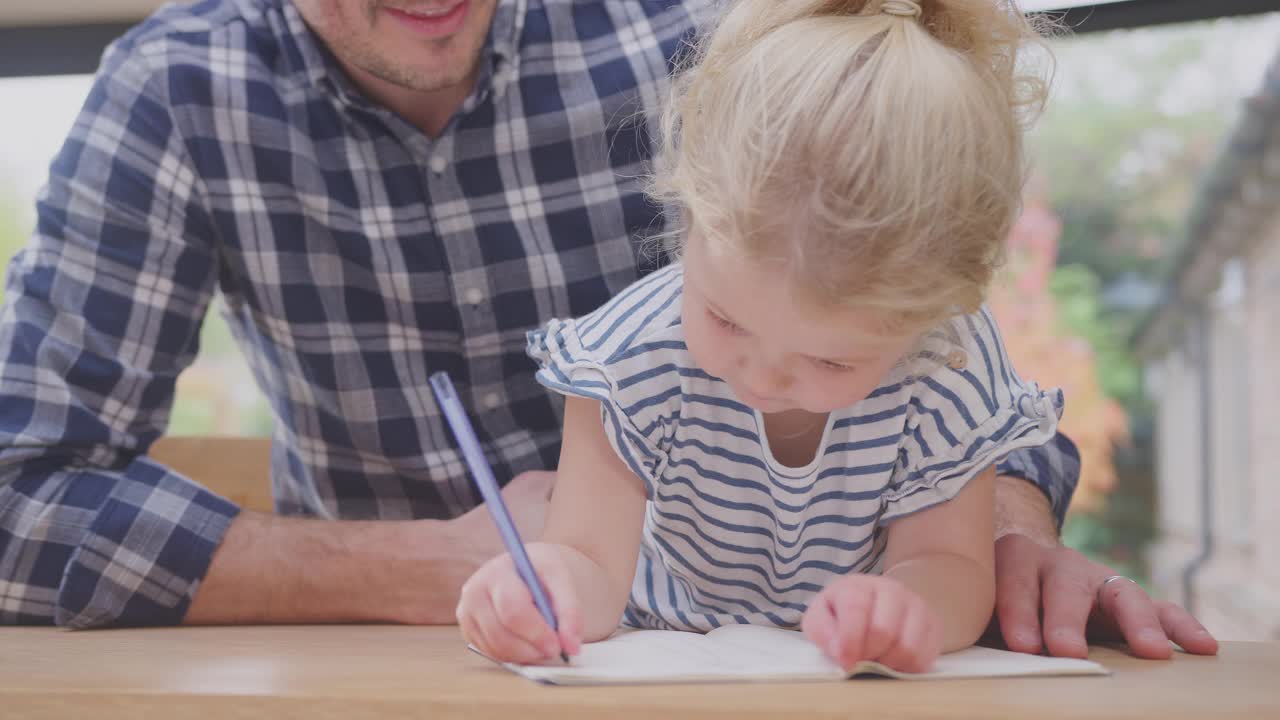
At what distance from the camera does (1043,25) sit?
114 cm

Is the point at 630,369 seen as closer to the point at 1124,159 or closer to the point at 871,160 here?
the point at 871,160

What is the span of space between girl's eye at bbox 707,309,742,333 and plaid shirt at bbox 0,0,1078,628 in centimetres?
62

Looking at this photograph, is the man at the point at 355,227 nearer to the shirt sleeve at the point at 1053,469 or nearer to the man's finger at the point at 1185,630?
the shirt sleeve at the point at 1053,469

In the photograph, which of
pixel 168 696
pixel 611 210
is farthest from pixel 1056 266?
pixel 168 696

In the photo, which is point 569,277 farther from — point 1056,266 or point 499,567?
point 1056,266

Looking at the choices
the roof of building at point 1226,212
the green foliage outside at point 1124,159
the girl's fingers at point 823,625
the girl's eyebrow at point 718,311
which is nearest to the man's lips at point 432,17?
the girl's eyebrow at point 718,311

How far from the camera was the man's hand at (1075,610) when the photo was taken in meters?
0.96

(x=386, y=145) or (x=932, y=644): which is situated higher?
(x=386, y=145)

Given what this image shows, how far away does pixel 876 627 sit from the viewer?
29.7 inches

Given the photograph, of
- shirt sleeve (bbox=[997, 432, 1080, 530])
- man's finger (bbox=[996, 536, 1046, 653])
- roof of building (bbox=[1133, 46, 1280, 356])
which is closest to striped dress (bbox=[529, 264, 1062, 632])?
man's finger (bbox=[996, 536, 1046, 653])

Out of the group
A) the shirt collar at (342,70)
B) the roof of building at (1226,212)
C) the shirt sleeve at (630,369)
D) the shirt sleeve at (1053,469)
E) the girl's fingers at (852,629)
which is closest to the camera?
the girl's fingers at (852,629)

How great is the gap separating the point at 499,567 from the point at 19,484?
75 centimetres

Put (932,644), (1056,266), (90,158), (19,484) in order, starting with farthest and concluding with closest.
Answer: (1056,266), (90,158), (19,484), (932,644)

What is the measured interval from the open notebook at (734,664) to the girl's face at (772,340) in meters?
0.19
